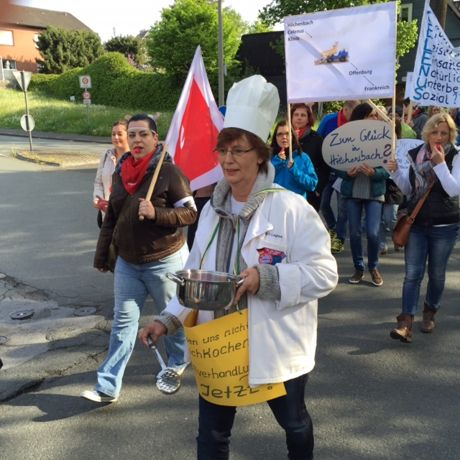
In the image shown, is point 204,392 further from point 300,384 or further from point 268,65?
point 268,65

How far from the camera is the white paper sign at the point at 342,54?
Result: 447 cm

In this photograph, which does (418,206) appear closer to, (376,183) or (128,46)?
(376,183)

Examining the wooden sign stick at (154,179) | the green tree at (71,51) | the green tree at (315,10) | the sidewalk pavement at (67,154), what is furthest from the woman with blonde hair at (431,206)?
the green tree at (71,51)

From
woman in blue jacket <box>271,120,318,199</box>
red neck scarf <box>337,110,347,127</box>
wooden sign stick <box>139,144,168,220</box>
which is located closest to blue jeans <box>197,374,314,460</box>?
wooden sign stick <box>139,144,168,220</box>

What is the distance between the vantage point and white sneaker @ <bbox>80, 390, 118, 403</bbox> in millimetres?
3385

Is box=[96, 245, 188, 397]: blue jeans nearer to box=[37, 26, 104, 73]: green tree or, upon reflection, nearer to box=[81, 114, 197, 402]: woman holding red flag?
box=[81, 114, 197, 402]: woman holding red flag

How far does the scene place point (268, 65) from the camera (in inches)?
1390

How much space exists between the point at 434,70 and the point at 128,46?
5624 centimetres

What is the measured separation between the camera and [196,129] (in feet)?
14.1

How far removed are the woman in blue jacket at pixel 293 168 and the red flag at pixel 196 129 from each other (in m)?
0.73

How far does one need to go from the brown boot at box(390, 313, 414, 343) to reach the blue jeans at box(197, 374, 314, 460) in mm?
2137

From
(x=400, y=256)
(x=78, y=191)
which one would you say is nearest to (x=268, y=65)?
(x=78, y=191)

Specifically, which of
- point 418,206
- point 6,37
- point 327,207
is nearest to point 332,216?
point 327,207

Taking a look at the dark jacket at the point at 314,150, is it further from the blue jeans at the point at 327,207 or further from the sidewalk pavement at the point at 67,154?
the sidewalk pavement at the point at 67,154
